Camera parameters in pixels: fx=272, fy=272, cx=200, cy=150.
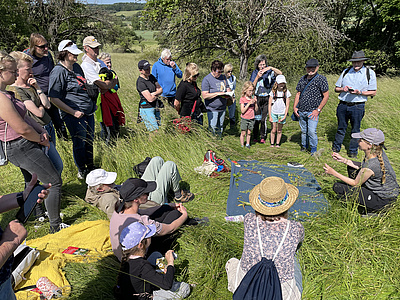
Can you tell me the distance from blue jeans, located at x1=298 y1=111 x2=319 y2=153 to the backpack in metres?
3.54

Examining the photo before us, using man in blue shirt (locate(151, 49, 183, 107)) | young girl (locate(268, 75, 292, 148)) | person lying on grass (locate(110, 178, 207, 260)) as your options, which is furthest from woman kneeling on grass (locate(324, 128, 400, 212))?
man in blue shirt (locate(151, 49, 183, 107))

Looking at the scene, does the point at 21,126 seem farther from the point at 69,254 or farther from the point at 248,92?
the point at 248,92

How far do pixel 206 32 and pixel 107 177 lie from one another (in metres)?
8.76

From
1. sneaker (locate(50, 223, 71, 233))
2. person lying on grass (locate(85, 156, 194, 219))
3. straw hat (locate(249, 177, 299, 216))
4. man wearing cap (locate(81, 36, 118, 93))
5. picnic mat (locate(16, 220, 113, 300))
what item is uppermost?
man wearing cap (locate(81, 36, 118, 93))

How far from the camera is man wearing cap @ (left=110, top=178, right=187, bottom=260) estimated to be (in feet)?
7.72

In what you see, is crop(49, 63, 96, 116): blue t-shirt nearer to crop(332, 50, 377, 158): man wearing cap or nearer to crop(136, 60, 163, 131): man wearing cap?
crop(136, 60, 163, 131): man wearing cap

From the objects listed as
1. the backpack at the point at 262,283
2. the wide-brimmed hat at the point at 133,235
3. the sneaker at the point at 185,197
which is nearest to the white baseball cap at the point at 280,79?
the sneaker at the point at 185,197

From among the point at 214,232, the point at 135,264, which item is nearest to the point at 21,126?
the point at 135,264

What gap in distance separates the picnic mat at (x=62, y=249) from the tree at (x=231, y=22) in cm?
787

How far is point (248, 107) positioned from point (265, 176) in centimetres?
163

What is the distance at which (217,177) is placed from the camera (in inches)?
168

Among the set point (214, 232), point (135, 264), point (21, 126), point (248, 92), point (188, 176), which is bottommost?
point (188, 176)

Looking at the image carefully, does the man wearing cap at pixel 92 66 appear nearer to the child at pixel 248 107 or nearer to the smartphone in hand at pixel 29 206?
the child at pixel 248 107

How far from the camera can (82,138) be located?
13.3 ft
